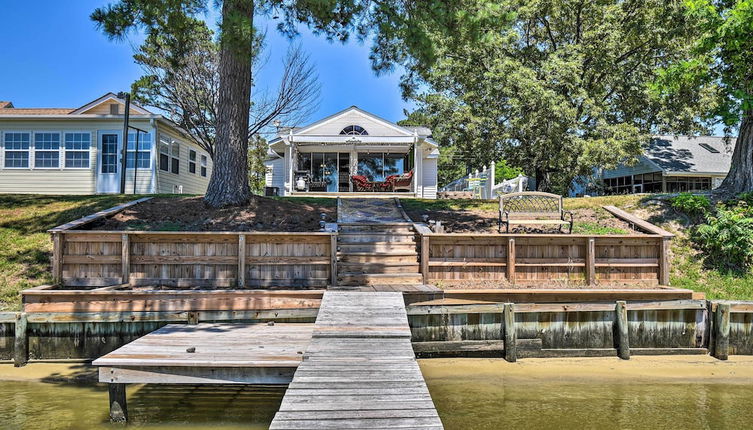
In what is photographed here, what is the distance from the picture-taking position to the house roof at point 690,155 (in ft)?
90.4

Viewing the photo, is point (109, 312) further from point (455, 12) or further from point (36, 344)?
point (455, 12)

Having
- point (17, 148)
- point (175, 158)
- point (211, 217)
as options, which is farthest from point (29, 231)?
point (175, 158)

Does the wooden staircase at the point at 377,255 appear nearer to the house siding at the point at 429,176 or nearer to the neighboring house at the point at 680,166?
the house siding at the point at 429,176

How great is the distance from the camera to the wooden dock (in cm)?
369

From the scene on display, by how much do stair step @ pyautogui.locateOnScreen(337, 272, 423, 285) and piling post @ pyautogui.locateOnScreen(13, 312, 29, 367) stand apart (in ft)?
15.7

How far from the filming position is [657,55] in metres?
20.2

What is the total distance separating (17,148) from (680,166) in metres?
32.2

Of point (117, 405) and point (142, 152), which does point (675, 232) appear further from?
point (142, 152)

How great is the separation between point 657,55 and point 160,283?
20560 mm

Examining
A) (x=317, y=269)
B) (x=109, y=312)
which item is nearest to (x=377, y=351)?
(x=317, y=269)

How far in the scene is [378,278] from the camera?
30.1 feet

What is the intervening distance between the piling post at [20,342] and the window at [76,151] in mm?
14489

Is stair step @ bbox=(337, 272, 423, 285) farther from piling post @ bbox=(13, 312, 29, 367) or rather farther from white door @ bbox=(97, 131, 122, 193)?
white door @ bbox=(97, 131, 122, 193)

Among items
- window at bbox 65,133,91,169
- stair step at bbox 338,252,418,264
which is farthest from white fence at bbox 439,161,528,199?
window at bbox 65,133,91,169
